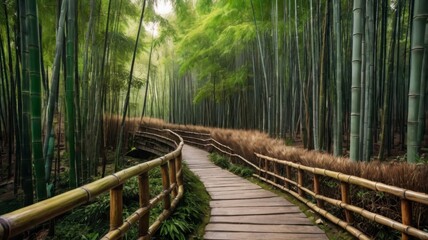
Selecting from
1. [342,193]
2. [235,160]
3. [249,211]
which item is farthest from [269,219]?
[235,160]

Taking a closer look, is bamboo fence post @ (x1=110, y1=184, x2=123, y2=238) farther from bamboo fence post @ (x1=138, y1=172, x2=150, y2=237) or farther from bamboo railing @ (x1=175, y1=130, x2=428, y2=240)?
bamboo railing @ (x1=175, y1=130, x2=428, y2=240)

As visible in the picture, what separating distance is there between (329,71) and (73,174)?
3438 mm

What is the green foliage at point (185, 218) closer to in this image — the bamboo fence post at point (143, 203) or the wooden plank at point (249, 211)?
the wooden plank at point (249, 211)

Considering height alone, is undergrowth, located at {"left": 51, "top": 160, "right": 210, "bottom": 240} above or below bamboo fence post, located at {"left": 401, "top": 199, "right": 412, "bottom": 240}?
below

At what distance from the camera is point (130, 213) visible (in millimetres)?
2834

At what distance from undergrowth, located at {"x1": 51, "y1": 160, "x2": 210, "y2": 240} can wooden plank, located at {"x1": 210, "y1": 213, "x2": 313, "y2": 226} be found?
0.72 ft

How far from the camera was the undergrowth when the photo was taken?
227 centimetres

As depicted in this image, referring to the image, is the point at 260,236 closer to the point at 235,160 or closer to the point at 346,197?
the point at 346,197

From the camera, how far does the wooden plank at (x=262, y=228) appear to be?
240 cm

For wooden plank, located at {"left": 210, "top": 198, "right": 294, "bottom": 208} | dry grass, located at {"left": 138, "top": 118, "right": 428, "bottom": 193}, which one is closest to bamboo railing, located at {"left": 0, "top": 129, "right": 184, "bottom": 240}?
wooden plank, located at {"left": 210, "top": 198, "right": 294, "bottom": 208}

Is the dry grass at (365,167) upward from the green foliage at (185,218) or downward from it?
upward

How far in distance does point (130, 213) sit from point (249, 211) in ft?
3.92

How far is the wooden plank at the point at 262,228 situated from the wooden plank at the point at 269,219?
0.08 metres

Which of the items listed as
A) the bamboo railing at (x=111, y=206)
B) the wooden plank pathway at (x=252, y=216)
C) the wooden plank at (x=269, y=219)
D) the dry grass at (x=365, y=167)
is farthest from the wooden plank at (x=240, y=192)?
the bamboo railing at (x=111, y=206)
